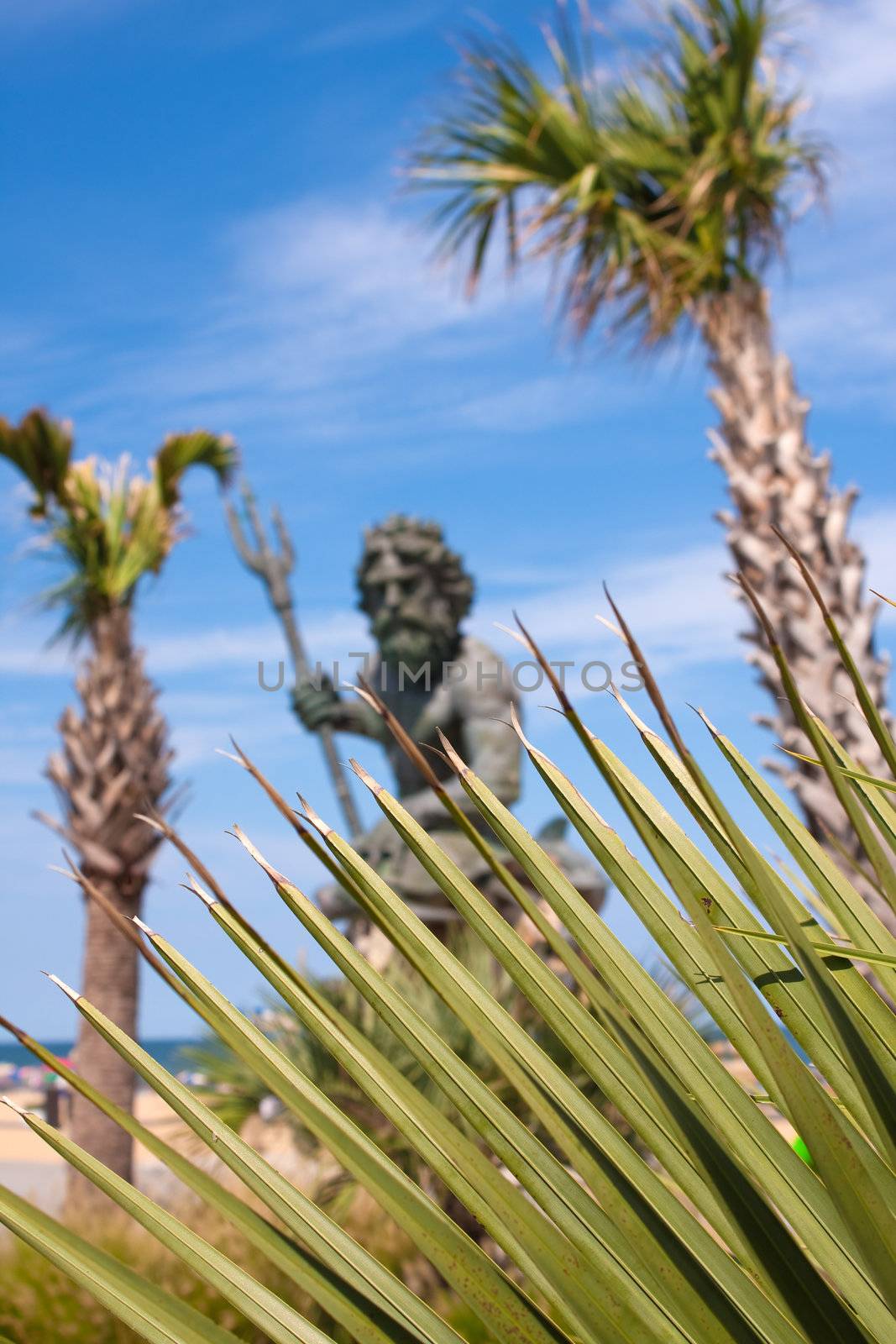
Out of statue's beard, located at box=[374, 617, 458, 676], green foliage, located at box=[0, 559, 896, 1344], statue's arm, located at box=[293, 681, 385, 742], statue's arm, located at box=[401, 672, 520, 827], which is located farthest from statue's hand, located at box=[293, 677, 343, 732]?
green foliage, located at box=[0, 559, 896, 1344]

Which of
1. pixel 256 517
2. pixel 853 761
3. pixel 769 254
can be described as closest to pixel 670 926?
pixel 853 761

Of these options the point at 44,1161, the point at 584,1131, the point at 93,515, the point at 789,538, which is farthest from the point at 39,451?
the point at 44,1161

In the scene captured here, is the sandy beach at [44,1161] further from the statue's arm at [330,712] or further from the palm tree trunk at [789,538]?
the palm tree trunk at [789,538]

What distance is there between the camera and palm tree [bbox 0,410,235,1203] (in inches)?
440

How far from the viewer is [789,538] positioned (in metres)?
6.76

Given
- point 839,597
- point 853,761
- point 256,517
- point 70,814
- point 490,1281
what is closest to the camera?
point 490,1281

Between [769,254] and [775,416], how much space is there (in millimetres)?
1591

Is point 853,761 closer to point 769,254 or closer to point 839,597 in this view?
point 839,597

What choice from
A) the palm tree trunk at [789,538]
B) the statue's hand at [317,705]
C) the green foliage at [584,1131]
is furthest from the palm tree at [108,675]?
the green foliage at [584,1131]

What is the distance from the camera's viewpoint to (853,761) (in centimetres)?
144

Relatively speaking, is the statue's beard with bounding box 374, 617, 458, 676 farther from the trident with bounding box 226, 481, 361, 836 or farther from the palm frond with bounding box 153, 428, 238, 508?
the palm frond with bounding box 153, 428, 238, 508

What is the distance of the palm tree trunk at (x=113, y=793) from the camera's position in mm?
10883

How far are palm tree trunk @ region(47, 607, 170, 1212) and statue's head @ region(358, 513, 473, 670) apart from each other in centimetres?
382

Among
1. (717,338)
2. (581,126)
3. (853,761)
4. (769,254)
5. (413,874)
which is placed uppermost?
(581,126)
